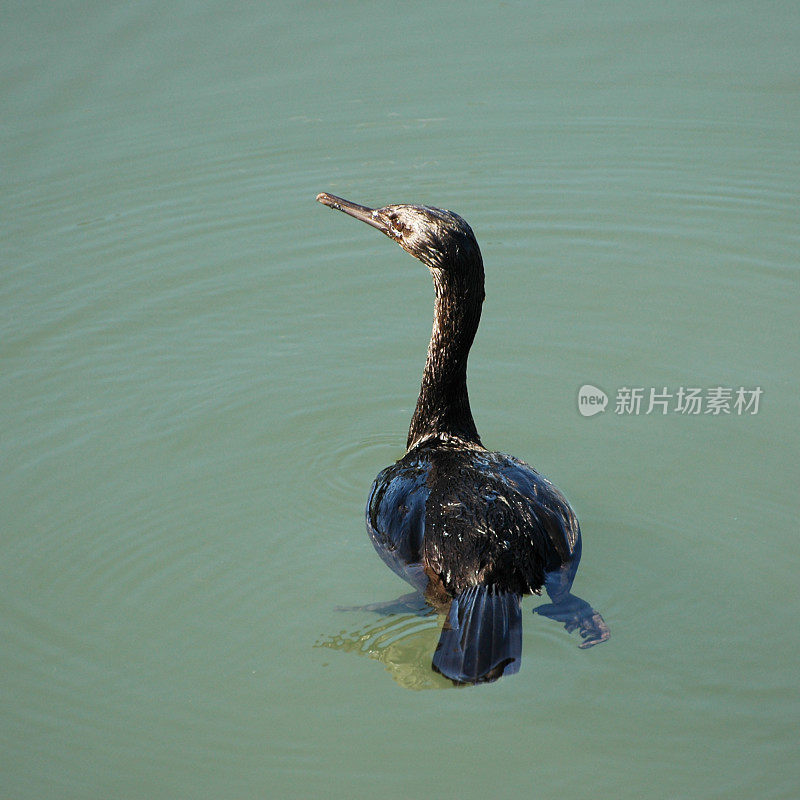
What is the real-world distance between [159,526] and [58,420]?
1111 mm

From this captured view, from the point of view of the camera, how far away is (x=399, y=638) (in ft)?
13.9

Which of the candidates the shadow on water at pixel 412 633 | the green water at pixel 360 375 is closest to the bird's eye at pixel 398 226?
the green water at pixel 360 375

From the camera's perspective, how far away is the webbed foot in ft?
13.2

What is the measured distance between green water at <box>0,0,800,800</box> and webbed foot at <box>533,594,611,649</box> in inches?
3.4

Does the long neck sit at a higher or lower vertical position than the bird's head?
lower

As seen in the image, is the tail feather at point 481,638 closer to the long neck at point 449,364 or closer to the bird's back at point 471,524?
the bird's back at point 471,524

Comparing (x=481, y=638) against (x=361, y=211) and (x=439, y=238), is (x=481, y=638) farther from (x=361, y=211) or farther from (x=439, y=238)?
(x=361, y=211)

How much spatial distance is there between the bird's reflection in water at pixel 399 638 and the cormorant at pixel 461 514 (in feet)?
0.38

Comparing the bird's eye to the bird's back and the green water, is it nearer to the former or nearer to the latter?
the bird's back

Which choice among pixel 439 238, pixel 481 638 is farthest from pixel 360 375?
pixel 481 638

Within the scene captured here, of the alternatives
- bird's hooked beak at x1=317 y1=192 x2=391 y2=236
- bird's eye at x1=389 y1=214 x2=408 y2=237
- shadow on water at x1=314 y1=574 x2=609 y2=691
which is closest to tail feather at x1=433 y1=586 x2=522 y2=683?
shadow on water at x1=314 y1=574 x2=609 y2=691

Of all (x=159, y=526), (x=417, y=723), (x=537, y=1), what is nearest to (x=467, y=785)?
(x=417, y=723)

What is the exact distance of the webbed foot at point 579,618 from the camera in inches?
158

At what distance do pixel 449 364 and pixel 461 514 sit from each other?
0.97 metres
